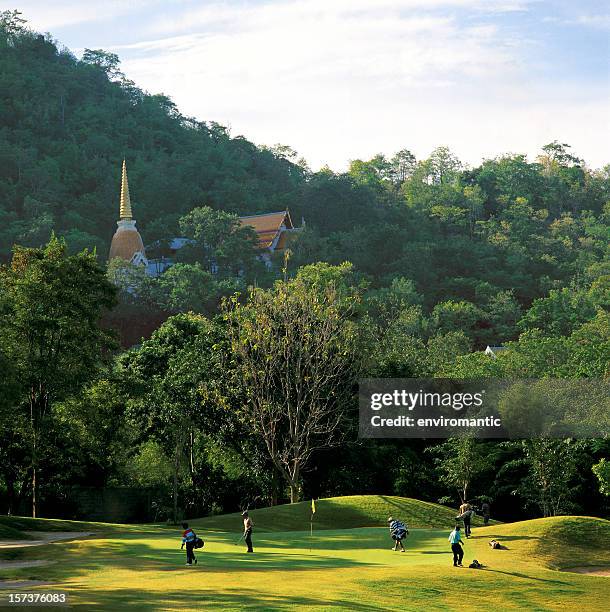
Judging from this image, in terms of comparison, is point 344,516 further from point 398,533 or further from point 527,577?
point 527,577

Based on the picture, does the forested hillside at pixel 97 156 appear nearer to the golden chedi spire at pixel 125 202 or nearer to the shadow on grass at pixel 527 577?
the golden chedi spire at pixel 125 202

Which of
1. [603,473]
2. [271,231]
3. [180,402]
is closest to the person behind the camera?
[603,473]

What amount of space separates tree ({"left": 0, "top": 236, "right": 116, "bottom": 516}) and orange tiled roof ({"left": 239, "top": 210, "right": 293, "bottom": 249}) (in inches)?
2927

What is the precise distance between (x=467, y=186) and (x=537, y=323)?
57.7 metres

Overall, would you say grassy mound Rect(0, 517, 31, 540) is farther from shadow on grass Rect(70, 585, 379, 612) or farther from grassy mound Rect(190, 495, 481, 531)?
shadow on grass Rect(70, 585, 379, 612)

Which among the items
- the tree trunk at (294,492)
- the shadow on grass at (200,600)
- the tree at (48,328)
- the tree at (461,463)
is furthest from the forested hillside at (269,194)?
the shadow on grass at (200,600)

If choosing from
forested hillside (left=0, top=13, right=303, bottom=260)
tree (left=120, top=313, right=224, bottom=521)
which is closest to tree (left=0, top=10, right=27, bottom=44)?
forested hillside (left=0, top=13, right=303, bottom=260)

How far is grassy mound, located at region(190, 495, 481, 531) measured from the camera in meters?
42.4

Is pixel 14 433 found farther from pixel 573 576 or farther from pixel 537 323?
pixel 537 323

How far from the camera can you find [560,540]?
34656 mm

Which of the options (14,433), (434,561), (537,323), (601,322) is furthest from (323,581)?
(537,323)

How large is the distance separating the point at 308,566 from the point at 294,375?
2375 cm

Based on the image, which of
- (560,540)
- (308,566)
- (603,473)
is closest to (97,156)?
(603,473)

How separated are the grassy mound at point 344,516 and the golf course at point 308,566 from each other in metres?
0.10
